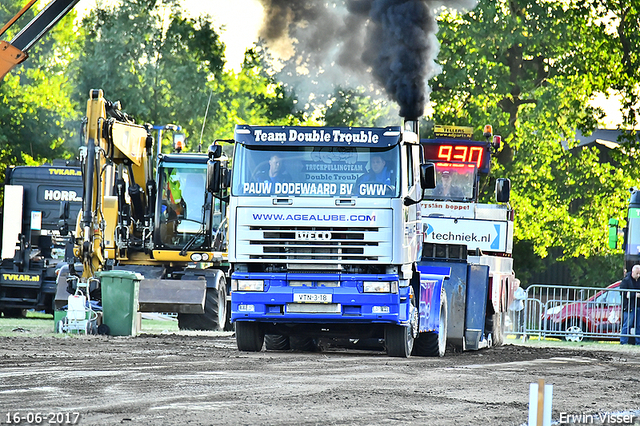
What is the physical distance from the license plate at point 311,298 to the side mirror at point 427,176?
7.31 feet

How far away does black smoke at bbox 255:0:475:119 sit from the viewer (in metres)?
25.5

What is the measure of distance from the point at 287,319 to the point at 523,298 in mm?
10268

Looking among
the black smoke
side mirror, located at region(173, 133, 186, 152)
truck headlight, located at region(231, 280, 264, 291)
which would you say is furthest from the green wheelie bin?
the black smoke

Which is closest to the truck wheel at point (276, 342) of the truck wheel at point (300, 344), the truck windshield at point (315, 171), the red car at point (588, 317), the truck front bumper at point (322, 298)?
the truck wheel at point (300, 344)

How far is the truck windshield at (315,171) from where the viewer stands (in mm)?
17141

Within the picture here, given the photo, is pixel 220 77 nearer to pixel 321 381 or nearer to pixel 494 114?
pixel 494 114

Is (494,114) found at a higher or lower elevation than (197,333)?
higher

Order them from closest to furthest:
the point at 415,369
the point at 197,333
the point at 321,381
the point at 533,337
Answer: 1. the point at 321,381
2. the point at 415,369
3. the point at 197,333
4. the point at 533,337

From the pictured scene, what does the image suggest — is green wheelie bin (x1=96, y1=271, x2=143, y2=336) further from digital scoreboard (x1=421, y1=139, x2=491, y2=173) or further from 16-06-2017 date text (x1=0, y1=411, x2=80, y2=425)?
16-06-2017 date text (x1=0, y1=411, x2=80, y2=425)

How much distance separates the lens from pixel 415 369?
16.0m

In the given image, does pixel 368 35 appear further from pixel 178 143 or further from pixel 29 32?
pixel 29 32

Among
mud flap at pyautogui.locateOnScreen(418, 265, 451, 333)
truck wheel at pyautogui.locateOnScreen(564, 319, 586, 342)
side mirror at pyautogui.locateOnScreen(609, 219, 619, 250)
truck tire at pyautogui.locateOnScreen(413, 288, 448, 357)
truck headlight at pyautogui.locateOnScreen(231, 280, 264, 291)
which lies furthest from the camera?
side mirror at pyautogui.locateOnScreen(609, 219, 619, 250)

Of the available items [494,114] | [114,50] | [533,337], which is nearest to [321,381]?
[533,337]

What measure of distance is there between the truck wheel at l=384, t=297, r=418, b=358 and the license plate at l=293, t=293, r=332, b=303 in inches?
49.5
